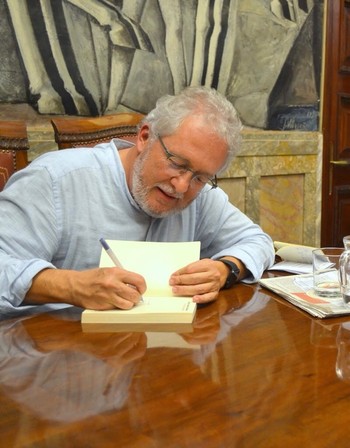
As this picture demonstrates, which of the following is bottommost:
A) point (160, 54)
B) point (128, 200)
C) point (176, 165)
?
point (128, 200)

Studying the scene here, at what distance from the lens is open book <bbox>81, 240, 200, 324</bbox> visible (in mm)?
1010

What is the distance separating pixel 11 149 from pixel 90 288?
73 cm

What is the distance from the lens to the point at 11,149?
1.60m

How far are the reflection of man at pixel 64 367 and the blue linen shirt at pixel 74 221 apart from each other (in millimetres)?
188

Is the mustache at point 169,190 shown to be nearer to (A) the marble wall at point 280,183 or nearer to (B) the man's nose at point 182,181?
(B) the man's nose at point 182,181

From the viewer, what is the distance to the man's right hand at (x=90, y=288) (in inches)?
40.8

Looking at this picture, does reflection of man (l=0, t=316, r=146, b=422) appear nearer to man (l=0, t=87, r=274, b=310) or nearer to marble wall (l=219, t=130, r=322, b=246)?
man (l=0, t=87, r=274, b=310)

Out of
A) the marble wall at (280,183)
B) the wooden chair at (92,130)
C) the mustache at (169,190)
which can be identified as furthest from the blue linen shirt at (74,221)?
the marble wall at (280,183)

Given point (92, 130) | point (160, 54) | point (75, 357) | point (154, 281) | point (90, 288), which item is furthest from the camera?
point (160, 54)

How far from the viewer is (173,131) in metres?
1.33

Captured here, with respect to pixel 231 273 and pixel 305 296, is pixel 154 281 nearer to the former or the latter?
pixel 231 273

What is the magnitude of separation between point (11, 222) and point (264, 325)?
0.65m

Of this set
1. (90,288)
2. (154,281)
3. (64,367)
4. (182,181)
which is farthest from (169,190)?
(64,367)

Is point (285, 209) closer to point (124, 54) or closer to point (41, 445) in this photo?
point (124, 54)
